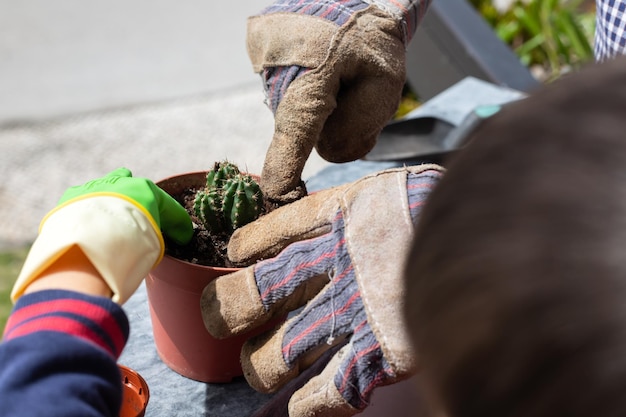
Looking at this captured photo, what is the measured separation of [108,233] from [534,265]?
0.46 metres

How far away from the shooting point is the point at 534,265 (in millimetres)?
374

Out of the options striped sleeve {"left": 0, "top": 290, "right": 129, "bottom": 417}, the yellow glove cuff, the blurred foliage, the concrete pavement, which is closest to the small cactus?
the yellow glove cuff

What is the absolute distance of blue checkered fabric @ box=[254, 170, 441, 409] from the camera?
705 mm

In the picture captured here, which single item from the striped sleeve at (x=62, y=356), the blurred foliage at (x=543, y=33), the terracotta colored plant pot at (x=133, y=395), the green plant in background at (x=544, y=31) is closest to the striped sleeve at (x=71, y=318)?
the striped sleeve at (x=62, y=356)

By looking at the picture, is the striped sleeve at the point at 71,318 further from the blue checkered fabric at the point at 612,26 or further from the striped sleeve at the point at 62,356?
the blue checkered fabric at the point at 612,26

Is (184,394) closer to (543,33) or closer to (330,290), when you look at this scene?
(330,290)

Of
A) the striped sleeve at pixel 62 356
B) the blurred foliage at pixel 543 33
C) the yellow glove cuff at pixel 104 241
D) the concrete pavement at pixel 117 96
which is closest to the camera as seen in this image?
the striped sleeve at pixel 62 356

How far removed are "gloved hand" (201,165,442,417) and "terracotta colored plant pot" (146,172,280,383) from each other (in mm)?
39

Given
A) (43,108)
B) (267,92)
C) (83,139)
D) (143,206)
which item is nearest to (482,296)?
(143,206)

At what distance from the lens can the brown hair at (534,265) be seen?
363mm

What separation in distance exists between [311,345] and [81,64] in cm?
274

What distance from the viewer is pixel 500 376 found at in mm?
388

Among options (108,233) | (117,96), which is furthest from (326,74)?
(117,96)

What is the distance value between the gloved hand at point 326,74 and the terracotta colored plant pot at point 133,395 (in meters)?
0.28
